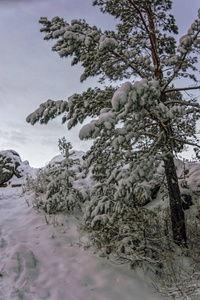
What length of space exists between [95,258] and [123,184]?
1.49 meters

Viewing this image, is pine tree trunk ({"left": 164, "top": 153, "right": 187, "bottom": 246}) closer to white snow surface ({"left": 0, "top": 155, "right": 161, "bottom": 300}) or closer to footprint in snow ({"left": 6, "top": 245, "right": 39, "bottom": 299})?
white snow surface ({"left": 0, "top": 155, "right": 161, "bottom": 300})

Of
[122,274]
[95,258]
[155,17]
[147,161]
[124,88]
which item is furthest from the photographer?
[155,17]

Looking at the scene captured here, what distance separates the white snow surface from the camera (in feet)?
8.48

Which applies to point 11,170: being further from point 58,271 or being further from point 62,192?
point 58,271

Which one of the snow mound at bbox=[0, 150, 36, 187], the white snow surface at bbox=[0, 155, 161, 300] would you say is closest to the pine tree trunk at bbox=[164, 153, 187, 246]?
the white snow surface at bbox=[0, 155, 161, 300]

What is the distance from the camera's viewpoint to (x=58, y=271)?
119 inches

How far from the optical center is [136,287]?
110 inches

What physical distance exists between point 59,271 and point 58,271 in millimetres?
17

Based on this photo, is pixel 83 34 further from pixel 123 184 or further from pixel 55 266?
pixel 55 266

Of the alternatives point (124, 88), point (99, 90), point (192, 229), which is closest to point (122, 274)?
point (192, 229)

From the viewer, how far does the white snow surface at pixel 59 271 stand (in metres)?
2.59

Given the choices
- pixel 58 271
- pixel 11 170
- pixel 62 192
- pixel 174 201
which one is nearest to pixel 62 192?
pixel 62 192

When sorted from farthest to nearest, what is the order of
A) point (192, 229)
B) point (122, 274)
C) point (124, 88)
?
point (192, 229)
point (122, 274)
point (124, 88)

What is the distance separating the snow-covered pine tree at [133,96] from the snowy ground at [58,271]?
1.23 metres
